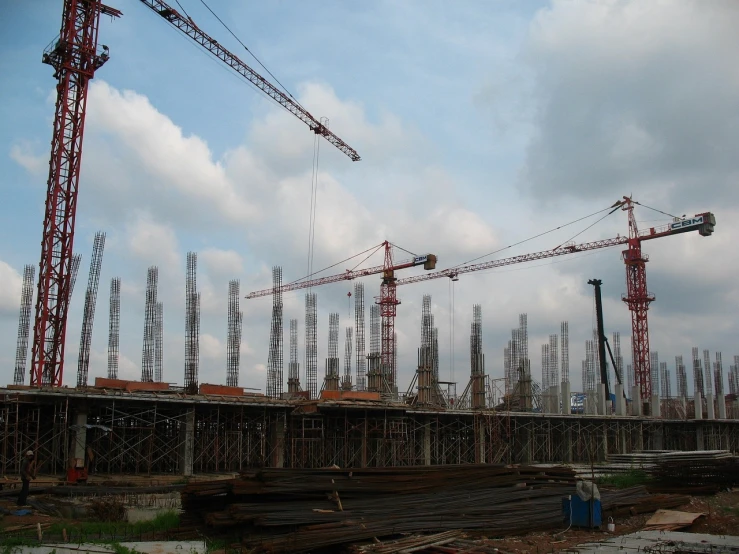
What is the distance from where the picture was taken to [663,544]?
1208 centimetres

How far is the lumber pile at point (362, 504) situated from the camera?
12.2 m

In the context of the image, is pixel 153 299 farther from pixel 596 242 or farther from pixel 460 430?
pixel 596 242

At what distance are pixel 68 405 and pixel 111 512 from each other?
10.7m

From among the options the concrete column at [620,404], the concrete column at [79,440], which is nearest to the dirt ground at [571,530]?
the concrete column at [79,440]

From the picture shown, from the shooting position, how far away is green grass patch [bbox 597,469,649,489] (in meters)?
22.7

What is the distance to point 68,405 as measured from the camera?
1017 inches

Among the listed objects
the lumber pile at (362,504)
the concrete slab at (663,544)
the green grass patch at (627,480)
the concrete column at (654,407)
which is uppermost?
the concrete column at (654,407)

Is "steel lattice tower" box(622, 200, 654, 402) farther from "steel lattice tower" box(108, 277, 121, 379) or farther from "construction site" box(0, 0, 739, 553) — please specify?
"steel lattice tower" box(108, 277, 121, 379)

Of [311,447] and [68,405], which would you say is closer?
[68,405]

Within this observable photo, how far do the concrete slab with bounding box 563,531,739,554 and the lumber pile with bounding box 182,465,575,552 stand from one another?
188 centimetres

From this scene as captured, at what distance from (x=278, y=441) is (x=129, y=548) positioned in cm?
2003

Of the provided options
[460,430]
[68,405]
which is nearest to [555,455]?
[460,430]

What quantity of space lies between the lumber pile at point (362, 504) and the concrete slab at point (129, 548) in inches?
30.0

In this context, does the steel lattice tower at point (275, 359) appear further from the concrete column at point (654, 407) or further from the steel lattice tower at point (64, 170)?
the concrete column at point (654, 407)
